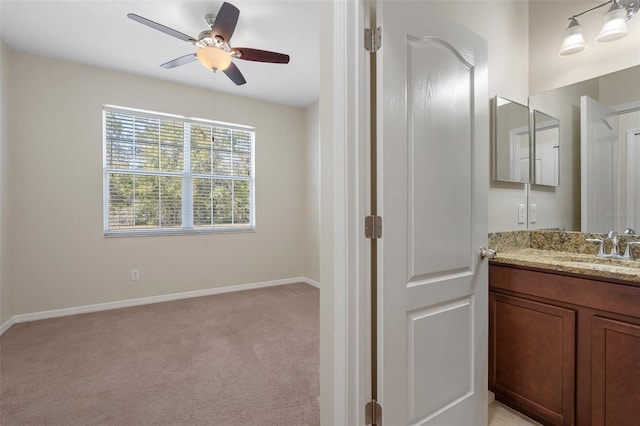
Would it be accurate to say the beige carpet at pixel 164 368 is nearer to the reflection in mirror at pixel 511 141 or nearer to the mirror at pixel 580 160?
the reflection in mirror at pixel 511 141

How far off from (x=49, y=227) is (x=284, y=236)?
2758 millimetres

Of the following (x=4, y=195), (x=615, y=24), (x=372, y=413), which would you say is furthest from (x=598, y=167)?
(x=4, y=195)

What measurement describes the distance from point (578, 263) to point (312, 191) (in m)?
3.39

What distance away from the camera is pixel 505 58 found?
1972mm

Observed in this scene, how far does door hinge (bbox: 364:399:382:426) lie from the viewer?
1.19m

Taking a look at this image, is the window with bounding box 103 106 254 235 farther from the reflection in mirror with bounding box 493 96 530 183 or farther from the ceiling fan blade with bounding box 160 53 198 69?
the reflection in mirror with bounding box 493 96 530 183

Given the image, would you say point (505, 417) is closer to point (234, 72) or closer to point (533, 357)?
point (533, 357)

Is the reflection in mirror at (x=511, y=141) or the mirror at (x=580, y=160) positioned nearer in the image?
the mirror at (x=580, y=160)

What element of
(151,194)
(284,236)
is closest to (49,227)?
(151,194)

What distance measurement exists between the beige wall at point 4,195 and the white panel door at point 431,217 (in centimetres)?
357

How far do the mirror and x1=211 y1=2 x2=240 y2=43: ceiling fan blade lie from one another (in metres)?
2.12

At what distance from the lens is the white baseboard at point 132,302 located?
3.04m

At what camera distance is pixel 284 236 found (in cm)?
465

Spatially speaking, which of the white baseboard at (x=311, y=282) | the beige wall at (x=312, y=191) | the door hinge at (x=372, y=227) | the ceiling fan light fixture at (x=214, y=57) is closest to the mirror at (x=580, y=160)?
the door hinge at (x=372, y=227)
